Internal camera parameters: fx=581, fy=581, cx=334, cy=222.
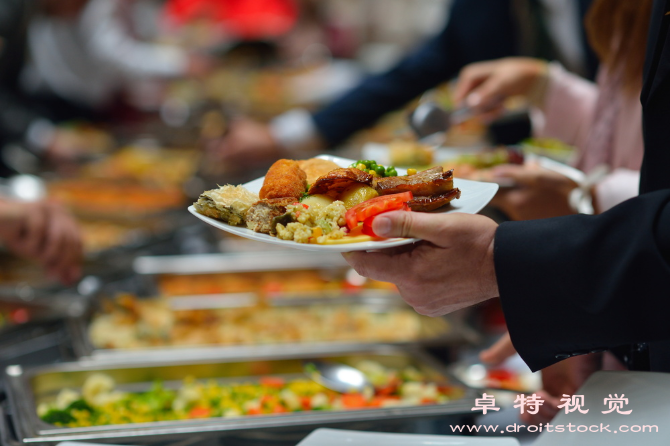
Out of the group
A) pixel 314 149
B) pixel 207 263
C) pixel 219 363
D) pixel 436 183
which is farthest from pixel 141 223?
pixel 436 183

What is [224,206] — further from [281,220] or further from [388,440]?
[388,440]

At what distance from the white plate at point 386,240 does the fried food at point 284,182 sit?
86 millimetres

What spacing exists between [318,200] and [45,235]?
4.63 feet

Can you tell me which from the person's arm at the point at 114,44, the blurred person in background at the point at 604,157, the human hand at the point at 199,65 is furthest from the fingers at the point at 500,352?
the human hand at the point at 199,65

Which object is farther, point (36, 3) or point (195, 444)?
point (36, 3)

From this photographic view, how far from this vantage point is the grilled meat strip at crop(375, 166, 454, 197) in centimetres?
112

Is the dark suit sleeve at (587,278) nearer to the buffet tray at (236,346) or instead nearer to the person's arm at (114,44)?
the buffet tray at (236,346)

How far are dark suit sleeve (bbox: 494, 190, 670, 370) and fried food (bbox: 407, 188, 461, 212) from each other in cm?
11

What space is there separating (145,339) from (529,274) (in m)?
1.57

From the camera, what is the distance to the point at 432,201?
3.68ft

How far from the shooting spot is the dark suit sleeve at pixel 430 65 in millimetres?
3213

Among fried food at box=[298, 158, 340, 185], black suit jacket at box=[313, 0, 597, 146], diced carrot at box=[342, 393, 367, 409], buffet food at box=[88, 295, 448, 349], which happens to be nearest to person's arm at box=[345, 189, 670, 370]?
fried food at box=[298, 158, 340, 185]

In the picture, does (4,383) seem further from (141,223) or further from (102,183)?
(102,183)

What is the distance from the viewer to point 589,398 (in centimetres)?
114
